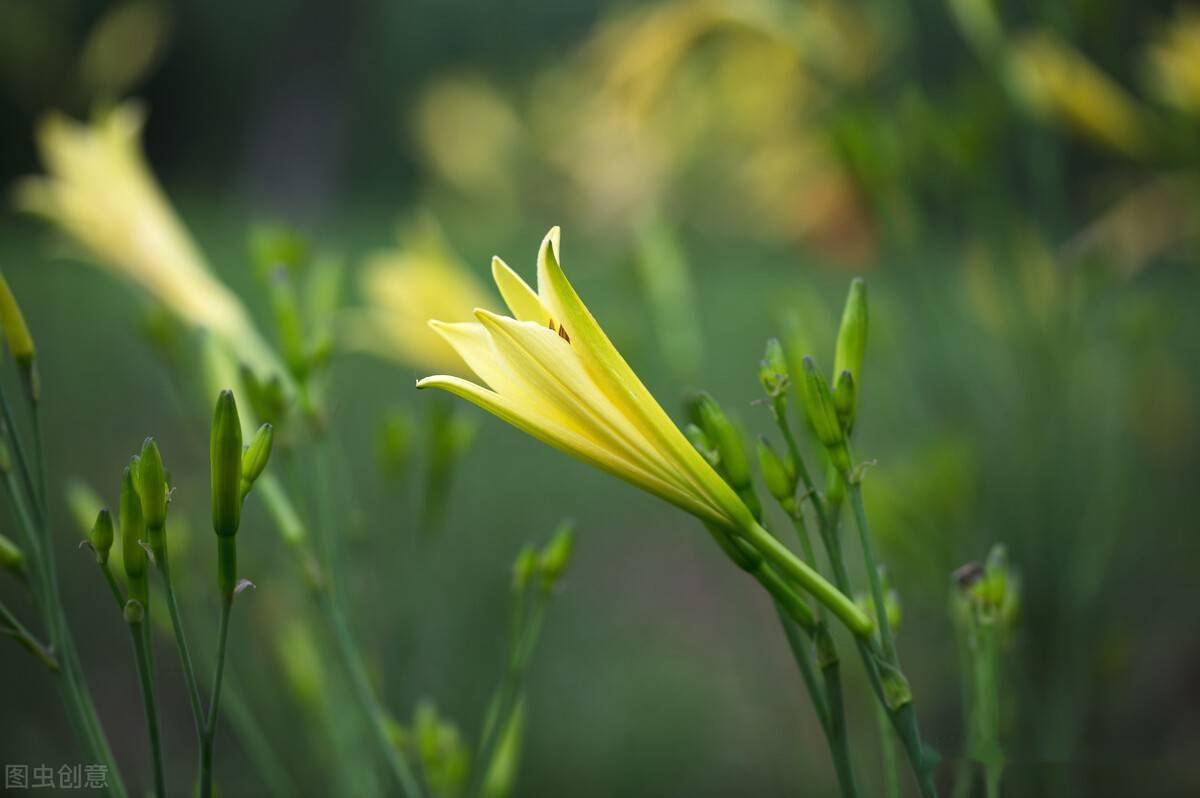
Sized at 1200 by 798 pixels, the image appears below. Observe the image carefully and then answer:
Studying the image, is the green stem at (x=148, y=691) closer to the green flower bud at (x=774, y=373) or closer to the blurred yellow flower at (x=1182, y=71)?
the green flower bud at (x=774, y=373)

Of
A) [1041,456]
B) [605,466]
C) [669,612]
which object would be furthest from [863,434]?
[605,466]

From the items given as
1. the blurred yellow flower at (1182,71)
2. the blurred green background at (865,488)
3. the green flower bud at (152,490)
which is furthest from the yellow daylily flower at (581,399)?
the blurred yellow flower at (1182,71)

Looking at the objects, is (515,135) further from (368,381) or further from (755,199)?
(368,381)

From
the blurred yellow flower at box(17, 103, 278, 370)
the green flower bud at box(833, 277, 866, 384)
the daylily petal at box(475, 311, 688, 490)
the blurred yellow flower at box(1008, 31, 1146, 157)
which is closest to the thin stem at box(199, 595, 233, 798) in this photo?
the daylily petal at box(475, 311, 688, 490)

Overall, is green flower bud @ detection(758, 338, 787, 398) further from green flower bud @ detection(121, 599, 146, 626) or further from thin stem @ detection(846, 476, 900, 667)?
green flower bud @ detection(121, 599, 146, 626)

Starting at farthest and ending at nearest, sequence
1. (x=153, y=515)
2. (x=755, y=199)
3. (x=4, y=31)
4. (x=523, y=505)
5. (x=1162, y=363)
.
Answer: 1. (x=755, y=199)
2. (x=4, y=31)
3. (x=523, y=505)
4. (x=1162, y=363)
5. (x=153, y=515)

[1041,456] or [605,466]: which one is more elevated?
[1041,456]
